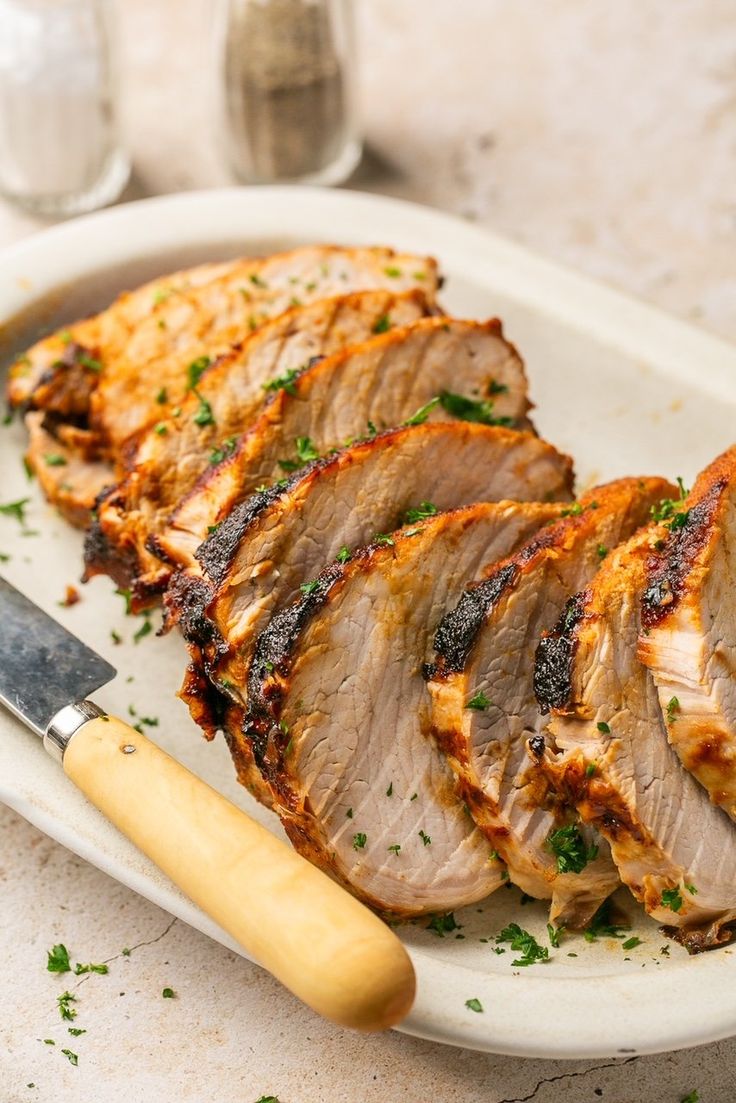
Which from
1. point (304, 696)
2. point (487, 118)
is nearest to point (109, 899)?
point (304, 696)

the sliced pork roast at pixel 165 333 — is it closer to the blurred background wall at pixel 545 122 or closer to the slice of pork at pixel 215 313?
the slice of pork at pixel 215 313

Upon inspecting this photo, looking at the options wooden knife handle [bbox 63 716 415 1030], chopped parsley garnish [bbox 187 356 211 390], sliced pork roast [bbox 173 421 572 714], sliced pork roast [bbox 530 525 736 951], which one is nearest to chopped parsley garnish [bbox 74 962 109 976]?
wooden knife handle [bbox 63 716 415 1030]

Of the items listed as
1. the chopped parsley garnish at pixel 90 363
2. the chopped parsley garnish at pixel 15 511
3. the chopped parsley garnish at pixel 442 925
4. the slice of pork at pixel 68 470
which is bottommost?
the chopped parsley garnish at pixel 442 925

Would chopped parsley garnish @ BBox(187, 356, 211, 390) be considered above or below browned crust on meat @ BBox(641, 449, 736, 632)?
below

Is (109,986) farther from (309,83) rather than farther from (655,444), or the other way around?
(309,83)

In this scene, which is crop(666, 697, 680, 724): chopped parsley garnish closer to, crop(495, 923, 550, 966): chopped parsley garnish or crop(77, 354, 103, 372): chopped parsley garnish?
crop(495, 923, 550, 966): chopped parsley garnish

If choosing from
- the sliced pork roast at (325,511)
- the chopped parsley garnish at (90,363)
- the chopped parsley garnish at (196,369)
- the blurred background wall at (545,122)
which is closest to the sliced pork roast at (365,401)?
the sliced pork roast at (325,511)
